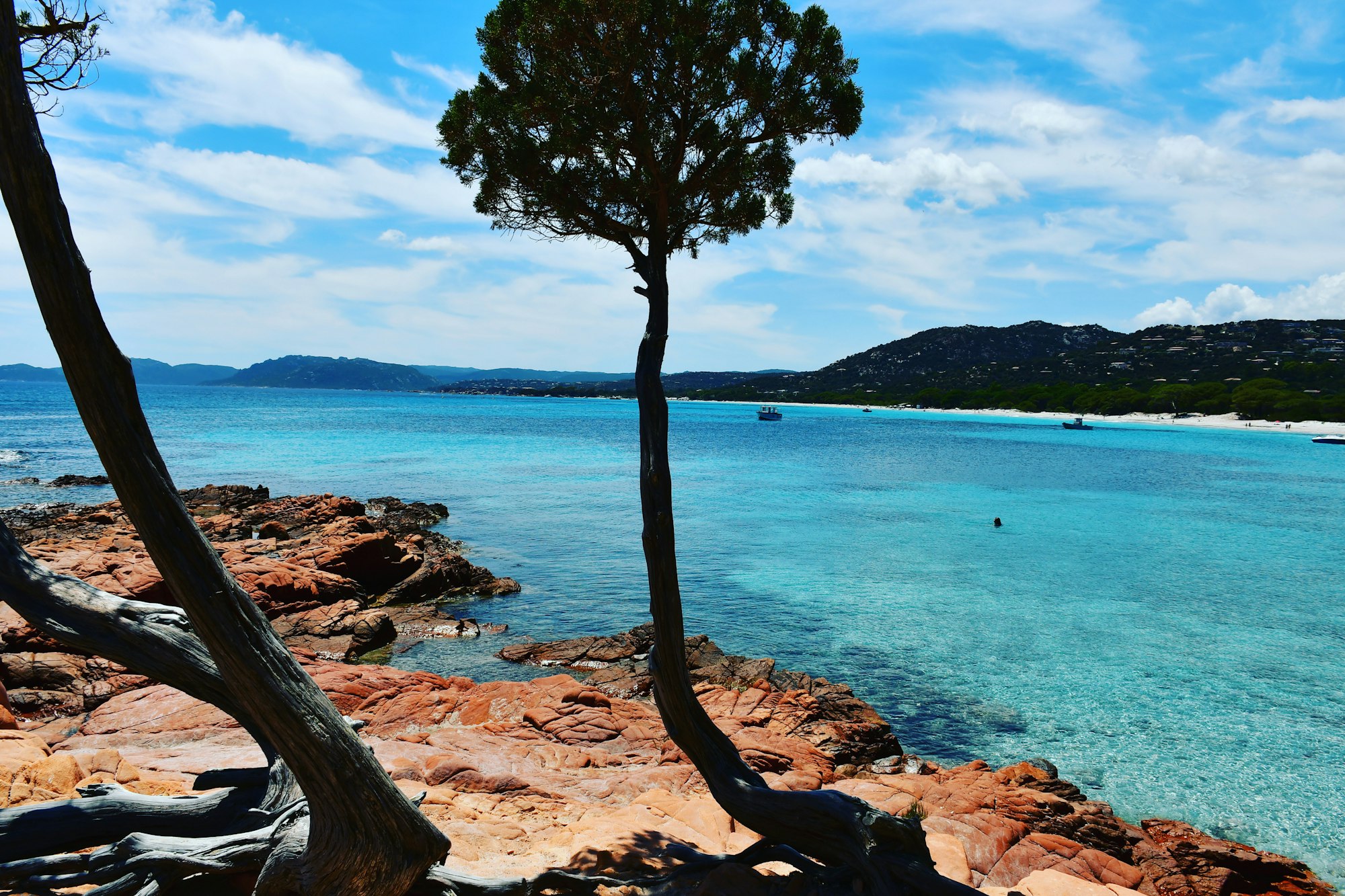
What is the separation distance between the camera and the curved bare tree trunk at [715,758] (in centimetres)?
496

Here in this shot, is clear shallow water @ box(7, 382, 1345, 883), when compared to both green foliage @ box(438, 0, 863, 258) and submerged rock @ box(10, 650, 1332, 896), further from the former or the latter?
green foliage @ box(438, 0, 863, 258)

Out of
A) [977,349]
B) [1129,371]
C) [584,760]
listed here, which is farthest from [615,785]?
[977,349]

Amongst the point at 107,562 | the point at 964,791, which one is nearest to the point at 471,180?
the point at 964,791

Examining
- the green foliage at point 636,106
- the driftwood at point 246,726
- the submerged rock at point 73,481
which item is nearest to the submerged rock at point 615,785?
the driftwood at point 246,726

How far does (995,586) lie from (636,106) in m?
20.6

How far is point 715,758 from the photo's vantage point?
588 cm

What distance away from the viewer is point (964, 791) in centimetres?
880

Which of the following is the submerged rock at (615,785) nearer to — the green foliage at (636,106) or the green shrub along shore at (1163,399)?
the green foliage at (636,106)

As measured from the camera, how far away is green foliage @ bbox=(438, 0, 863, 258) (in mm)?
5879

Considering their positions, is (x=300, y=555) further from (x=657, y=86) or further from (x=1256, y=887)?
(x=1256, y=887)

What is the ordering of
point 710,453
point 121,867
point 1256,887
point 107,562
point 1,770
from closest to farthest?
point 121,867, point 1,770, point 1256,887, point 107,562, point 710,453

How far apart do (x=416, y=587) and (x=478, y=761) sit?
11918mm

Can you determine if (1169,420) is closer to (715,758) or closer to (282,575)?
(282,575)

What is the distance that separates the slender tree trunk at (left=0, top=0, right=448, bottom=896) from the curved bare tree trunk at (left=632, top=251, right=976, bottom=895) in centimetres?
200
